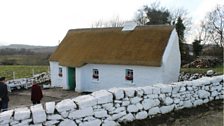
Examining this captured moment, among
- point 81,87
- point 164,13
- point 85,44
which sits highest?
point 164,13

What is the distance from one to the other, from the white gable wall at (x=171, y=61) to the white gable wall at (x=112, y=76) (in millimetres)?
621

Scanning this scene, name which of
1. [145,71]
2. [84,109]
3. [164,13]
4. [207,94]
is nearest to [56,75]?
[145,71]

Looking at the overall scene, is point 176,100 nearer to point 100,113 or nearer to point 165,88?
point 165,88

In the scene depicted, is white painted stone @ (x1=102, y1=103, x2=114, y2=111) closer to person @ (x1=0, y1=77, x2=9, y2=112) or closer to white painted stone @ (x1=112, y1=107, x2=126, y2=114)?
white painted stone @ (x1=112, y1=107, x2=126, y2=114)

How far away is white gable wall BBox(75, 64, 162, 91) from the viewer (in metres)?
20.0

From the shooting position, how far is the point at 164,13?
4472cm

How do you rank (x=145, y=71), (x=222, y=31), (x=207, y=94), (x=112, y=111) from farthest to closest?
(x=222, y=31) → (x=145, y=71) → (x=207, y=94) → (x=112, y=111)

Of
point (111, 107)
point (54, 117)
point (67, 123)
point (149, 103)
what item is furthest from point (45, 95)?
point (54, 117)

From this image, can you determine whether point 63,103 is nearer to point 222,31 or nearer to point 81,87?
point 81,87

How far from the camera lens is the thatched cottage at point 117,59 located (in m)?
20.4

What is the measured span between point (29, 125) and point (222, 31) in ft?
132

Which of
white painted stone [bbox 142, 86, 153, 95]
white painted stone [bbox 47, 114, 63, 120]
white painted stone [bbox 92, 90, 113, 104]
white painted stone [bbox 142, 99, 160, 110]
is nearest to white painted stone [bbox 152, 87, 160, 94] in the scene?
white painted stone [bbox 142, 86, 153, 95]

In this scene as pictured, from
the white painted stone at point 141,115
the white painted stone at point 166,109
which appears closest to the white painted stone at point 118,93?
the white painted stone at point 141,115

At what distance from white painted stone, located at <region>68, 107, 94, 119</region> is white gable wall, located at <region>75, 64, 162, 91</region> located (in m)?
12.0
